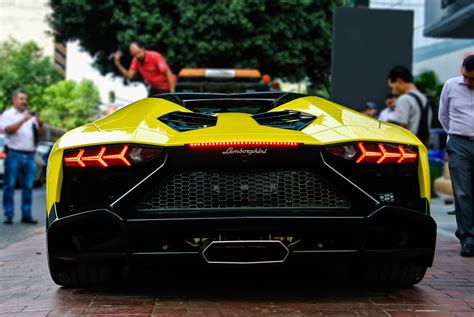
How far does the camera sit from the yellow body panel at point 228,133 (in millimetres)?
3951

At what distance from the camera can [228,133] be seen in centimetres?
399

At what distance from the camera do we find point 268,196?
12.9 ft

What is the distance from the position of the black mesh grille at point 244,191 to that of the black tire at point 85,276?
2.19ft

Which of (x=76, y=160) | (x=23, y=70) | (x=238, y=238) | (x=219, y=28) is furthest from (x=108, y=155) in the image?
(x=23, y=70)

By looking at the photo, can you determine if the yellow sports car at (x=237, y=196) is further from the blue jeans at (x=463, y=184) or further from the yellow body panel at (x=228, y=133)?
the blue jeans at (x=463, y=184)

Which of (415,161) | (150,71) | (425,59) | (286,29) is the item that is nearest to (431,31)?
(286,29)

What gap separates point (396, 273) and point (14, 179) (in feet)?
23.5

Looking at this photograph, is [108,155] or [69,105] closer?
[108,155]

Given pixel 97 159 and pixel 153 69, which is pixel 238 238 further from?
pixel 153 69

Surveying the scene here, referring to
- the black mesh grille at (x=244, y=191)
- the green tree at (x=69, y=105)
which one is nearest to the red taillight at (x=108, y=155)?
the black mesh grille at (x=244, y=191)

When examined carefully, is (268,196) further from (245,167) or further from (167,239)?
(167,239)

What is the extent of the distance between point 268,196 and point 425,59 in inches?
1390

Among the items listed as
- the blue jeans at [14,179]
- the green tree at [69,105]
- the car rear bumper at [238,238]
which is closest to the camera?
the car rear bumper at [238,238]

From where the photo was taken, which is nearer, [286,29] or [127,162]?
[127,162]
